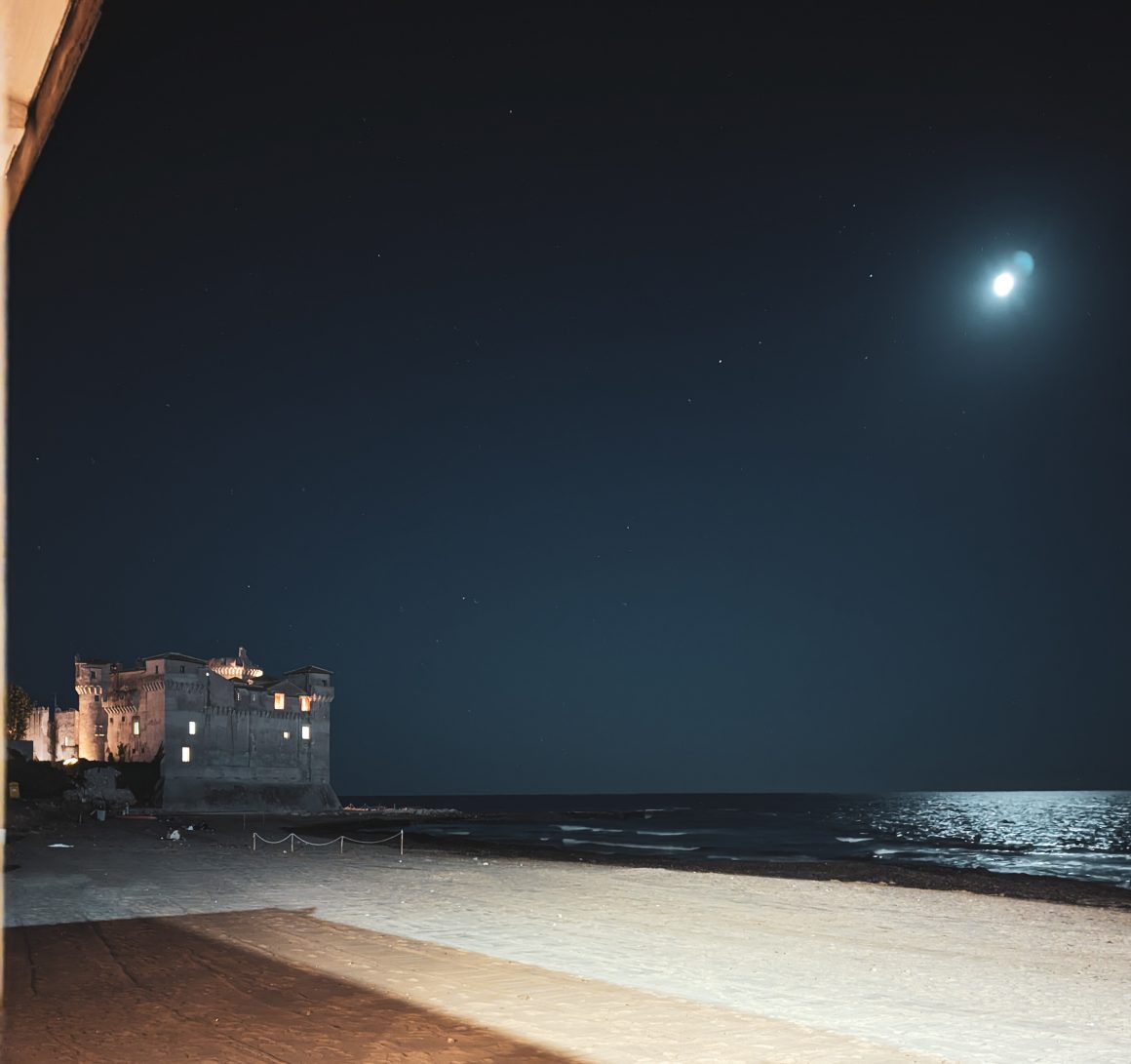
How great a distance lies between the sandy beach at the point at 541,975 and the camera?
909cm

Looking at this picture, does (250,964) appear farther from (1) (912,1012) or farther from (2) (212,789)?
(2) (212,789)

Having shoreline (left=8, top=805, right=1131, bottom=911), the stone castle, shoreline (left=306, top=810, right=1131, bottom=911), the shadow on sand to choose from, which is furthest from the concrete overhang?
the stone castle

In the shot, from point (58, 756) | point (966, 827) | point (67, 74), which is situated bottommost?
point (966, 827)

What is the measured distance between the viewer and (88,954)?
13266mm

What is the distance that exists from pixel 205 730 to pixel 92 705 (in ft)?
42.4

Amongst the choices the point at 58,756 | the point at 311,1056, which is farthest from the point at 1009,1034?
the point at 58,756

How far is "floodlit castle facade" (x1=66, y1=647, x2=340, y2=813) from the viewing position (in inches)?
3354

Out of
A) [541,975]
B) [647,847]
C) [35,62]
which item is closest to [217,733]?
[647,847]

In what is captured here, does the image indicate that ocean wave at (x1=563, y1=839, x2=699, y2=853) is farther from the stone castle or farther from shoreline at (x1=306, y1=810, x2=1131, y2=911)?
the stone castle

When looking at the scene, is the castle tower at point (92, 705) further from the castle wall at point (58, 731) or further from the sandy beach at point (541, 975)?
the sandy beach at point (541, 975)

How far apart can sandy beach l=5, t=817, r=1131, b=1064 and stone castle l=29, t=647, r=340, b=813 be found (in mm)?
66538

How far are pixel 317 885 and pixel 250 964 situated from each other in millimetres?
10478

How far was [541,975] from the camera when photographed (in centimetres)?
1244

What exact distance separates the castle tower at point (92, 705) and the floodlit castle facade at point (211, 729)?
0.09 meters
